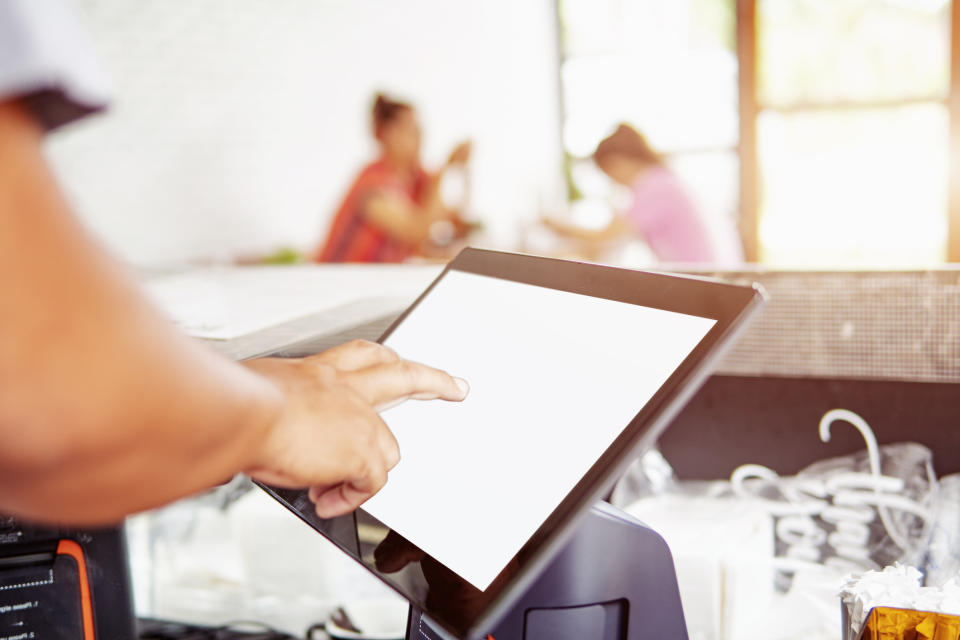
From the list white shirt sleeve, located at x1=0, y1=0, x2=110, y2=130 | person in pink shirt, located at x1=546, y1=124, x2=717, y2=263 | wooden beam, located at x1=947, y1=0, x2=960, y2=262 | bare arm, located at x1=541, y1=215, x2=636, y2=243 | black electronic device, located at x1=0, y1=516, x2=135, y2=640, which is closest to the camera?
white shirt sleeve, located at x1=0, y1=0, x2=110, y2=130

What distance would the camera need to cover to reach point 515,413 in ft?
1.56

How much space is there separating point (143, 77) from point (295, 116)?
0.87 m

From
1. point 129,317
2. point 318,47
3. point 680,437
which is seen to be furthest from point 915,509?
point 318,47

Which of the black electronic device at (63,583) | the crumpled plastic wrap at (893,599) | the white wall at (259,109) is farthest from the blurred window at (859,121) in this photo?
the black electronic device at (63,583)

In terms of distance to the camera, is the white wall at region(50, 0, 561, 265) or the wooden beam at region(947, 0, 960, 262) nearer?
the white wall at region(50, 0, 561, 265)

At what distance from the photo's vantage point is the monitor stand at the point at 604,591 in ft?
1.75

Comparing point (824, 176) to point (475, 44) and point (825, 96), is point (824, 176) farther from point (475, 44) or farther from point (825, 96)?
point (475, 44)

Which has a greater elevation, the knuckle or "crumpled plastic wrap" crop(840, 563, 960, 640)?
the knuckle

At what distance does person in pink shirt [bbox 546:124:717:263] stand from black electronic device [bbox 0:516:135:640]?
2346mm

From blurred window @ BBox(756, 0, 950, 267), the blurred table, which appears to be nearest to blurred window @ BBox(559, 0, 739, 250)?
blurred window @ BBox(756, 0, 950, 267)

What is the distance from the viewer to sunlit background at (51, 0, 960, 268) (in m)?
2.98

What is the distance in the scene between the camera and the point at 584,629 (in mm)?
541

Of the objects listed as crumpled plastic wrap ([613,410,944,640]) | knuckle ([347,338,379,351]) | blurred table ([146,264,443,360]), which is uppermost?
knuckle ([347,338,379,351])

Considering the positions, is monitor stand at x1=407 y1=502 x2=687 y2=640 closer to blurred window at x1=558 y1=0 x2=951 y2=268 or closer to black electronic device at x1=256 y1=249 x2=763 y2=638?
black electronic device at x1=256 y1=249 x2=763 y2=638
